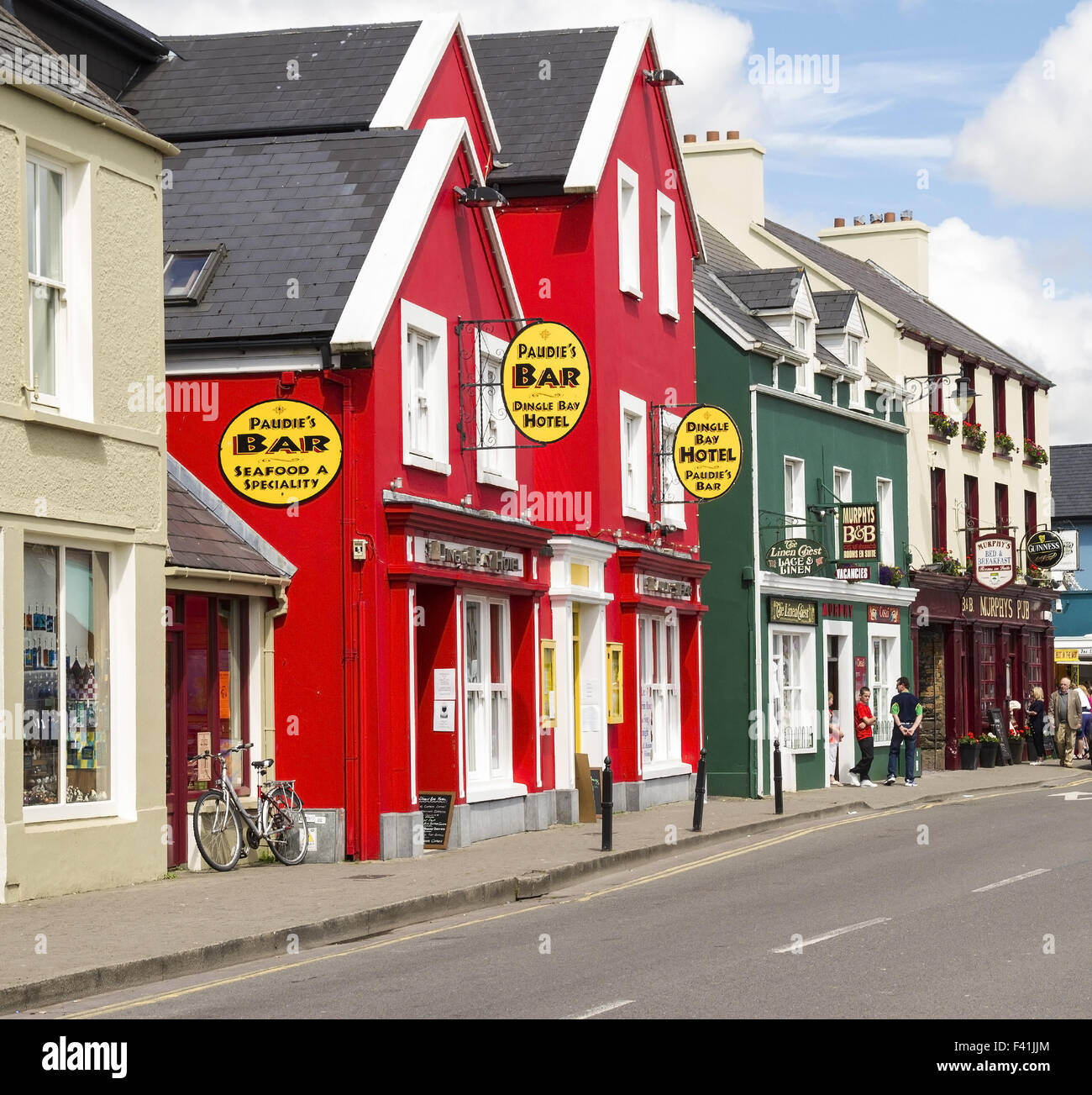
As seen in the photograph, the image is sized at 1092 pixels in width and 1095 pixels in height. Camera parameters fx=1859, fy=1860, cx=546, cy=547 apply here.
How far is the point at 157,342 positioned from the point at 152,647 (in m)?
2.89

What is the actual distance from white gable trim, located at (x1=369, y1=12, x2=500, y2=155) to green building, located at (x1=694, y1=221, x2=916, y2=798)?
9.11m

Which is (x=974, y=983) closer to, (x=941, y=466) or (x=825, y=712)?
(x=825, y=712)

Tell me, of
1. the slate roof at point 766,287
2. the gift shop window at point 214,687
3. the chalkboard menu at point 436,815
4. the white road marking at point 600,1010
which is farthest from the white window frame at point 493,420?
the white road marking at point 600,1010

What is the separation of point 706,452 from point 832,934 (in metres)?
15.0

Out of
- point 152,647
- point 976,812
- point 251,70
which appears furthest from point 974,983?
point 251,70

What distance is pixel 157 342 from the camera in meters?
17.6

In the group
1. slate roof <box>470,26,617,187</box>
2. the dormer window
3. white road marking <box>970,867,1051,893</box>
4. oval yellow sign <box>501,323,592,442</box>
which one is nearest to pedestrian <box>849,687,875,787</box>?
slate roof <box>470,26,617,187</box>

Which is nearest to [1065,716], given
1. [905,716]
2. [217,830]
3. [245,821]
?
[905,716]

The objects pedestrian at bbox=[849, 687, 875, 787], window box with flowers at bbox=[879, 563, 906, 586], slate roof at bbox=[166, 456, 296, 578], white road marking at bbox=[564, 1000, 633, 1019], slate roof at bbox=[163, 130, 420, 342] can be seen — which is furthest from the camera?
window box with flowers at bbox=[879, 563, 906, 586]

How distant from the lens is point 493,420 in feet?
75.2

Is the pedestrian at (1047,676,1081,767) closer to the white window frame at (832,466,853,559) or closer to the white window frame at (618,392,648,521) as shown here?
the white window frame at (832,466,853,559)

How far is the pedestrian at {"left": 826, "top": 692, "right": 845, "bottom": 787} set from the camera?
34.9m

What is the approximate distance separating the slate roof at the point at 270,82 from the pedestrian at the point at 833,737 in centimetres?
1573

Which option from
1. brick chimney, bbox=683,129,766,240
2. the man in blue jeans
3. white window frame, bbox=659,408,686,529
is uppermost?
brick chimney, bbox=683,129,766,240
